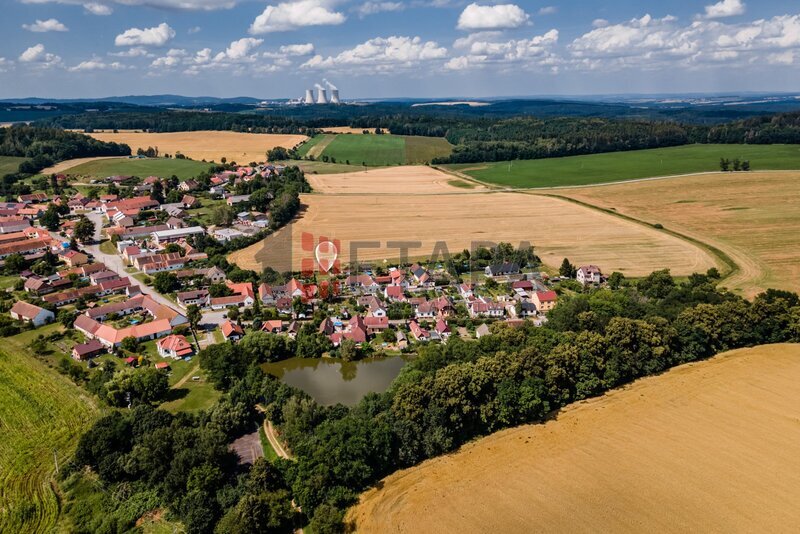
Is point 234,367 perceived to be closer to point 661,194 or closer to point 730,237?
point 730,237

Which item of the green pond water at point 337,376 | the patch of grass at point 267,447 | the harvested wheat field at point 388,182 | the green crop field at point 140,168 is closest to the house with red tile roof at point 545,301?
the green pond water at point 337,376

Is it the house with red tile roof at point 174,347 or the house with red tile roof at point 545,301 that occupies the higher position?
the house with red tile roof at point 545,301

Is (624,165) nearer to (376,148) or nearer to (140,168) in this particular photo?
(376,148)

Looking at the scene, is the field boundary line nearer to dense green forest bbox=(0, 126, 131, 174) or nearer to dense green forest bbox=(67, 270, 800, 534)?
dense green forest bbox=(67, 270, 800, 534)

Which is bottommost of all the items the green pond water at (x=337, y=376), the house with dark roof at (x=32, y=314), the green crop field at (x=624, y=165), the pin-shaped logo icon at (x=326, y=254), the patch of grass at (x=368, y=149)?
the green pond water at (x=337, y=376)

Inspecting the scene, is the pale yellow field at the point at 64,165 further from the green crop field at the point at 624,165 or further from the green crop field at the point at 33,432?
the green crop field at the point at 624,165

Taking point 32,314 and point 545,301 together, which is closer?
point 32,314

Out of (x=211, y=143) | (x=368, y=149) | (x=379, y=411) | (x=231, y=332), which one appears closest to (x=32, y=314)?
(x=231, y=332)
